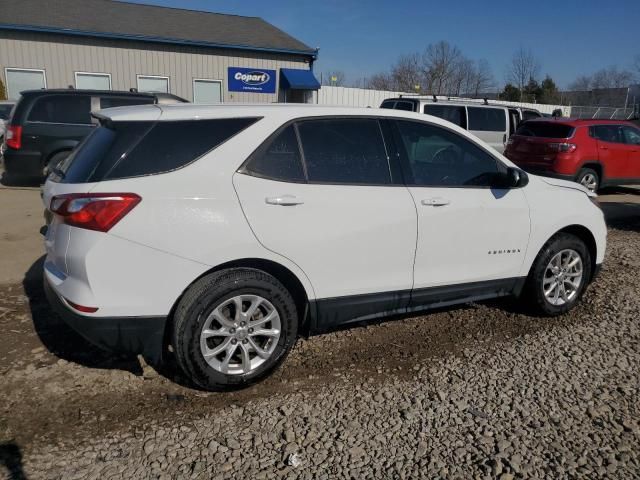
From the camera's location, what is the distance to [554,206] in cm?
428

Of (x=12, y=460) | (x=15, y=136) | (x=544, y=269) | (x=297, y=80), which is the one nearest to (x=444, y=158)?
(x=544, y=269)

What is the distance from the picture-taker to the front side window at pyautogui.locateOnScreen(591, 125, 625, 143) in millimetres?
10820

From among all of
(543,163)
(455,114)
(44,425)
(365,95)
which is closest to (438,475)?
(44,425)

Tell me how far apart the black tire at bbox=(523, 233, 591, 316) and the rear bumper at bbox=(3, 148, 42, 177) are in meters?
9.00

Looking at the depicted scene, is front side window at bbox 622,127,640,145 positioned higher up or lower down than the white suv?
higher up

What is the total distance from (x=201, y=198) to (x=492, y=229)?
2272 millimetres

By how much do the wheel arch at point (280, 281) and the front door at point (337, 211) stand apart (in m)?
0.09

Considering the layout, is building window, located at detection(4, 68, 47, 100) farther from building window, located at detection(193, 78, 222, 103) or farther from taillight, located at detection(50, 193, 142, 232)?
taillight, located at detection(50, 193, 142, 232)

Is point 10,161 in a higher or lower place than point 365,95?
lower

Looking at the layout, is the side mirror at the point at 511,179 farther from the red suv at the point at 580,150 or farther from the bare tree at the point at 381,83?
the bare tree at the point at 381,83

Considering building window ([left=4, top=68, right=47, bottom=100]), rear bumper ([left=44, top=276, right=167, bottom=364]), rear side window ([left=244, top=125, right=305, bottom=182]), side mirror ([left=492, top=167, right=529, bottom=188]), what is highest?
building window ([left=4, top=68, right=47, bottom=100])

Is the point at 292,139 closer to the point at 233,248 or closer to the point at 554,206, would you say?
the point at 233,248

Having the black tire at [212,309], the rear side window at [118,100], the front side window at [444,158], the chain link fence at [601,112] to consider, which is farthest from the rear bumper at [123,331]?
the chain link fence at [601,112]

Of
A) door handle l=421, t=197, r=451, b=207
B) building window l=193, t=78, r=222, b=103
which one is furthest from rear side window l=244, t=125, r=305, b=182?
building window l=193, t=78, r=222, b=103
